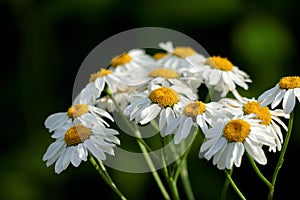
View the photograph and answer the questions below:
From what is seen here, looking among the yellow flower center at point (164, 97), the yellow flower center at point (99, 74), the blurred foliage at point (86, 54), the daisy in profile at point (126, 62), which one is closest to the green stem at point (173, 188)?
the yellow flower center at point (164, 97)

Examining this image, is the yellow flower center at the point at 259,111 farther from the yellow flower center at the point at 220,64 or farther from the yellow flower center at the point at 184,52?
the yellow flower center at the point at 184,52

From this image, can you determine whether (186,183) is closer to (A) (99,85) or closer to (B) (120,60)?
(A) (99,85)

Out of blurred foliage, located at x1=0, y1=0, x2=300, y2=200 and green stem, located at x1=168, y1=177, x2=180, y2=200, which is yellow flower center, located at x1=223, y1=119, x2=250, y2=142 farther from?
blurred foliage, located at x1=0, y1=0, x2=300, y2=200

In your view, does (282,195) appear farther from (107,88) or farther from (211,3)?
(107,88)

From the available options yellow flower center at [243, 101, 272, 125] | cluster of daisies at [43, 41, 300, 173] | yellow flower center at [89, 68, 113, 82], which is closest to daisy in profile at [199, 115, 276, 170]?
cluster of daisies at [43, 41, 300, 173]

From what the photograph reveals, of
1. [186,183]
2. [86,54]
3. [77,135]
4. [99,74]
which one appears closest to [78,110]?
[77,135]

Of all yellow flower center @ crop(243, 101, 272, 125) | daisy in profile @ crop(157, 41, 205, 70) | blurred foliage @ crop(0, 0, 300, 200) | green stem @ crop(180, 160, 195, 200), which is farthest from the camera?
blurred foliage @ crop(0, 0, 300, 200)

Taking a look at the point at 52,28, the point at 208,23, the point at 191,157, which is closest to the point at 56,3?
the point at 52,28

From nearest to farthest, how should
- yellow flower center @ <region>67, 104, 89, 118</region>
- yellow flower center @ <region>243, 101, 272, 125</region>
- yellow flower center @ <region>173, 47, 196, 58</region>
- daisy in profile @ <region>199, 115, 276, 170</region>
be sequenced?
daisy in profile @ <region>199, 115, 276, 170</region>
yellow flower center @ <region>243, 101, 272, 125</region>
yellow flower center @ <region>67, 104, 89, 118</region>
yellow flower center @ <region>173, 47, 196, 58</region>
